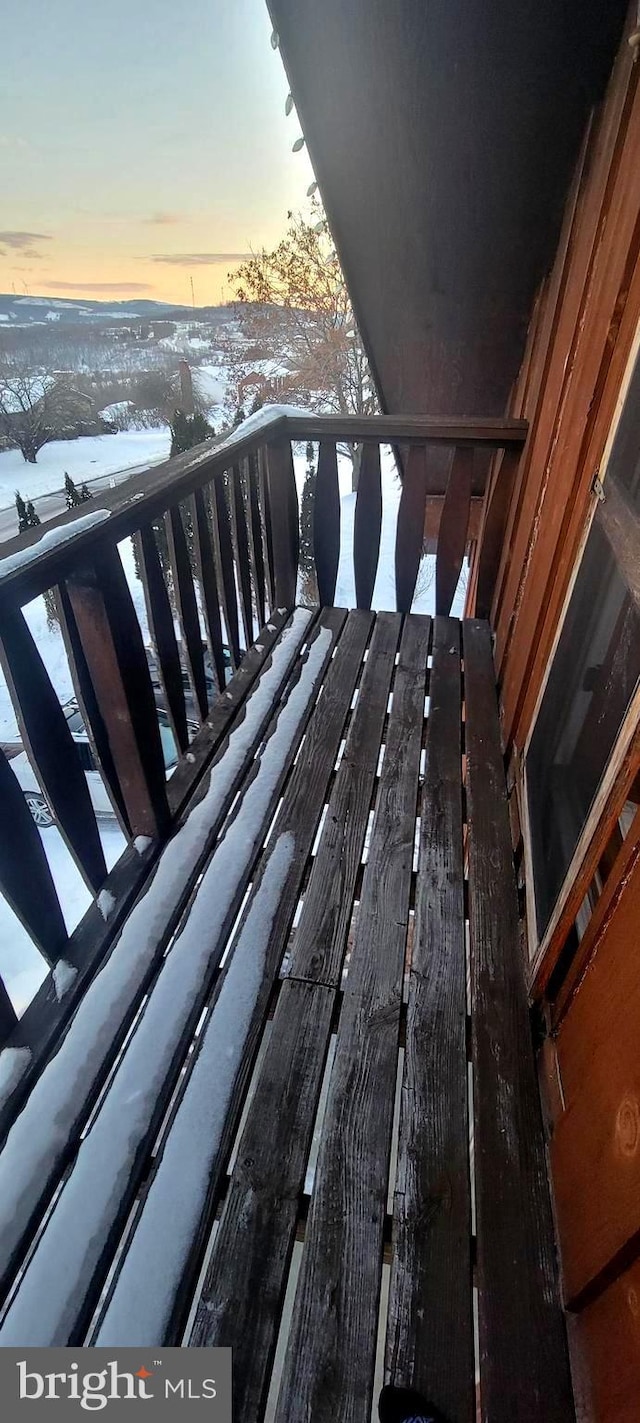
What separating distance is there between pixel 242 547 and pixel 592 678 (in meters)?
1.51

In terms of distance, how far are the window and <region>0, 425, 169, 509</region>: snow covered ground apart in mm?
20253

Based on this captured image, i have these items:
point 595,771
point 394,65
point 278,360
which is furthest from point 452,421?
point 278,360

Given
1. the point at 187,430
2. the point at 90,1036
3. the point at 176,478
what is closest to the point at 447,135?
the point at 176,478

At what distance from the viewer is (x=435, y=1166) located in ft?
3.32

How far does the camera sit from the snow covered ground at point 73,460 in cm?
1969

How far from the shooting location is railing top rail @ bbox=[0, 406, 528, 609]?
40.9 inches

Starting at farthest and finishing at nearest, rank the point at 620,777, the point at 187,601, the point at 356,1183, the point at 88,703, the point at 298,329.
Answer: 1. the point at 298,329
2. the point at 187,601
3. the point at 88,703
4. the point at 356,1183
5. the point at 620,777

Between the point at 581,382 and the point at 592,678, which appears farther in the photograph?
the point at 581,382

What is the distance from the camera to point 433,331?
292 cm

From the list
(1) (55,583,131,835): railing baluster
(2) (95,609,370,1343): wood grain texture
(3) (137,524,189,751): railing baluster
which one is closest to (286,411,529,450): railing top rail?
(2) (95,609,370,1343): wood grain texture

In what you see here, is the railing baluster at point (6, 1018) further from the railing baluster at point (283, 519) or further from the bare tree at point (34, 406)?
the bare tree at point (34, 406)

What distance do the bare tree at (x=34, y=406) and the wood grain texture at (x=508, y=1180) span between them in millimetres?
23425

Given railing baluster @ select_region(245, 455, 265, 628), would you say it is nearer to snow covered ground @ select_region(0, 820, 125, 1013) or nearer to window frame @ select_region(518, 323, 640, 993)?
window frame @ select_region(518, 323, 640, 993)

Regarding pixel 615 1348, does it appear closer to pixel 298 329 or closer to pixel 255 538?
pixel 255 538
